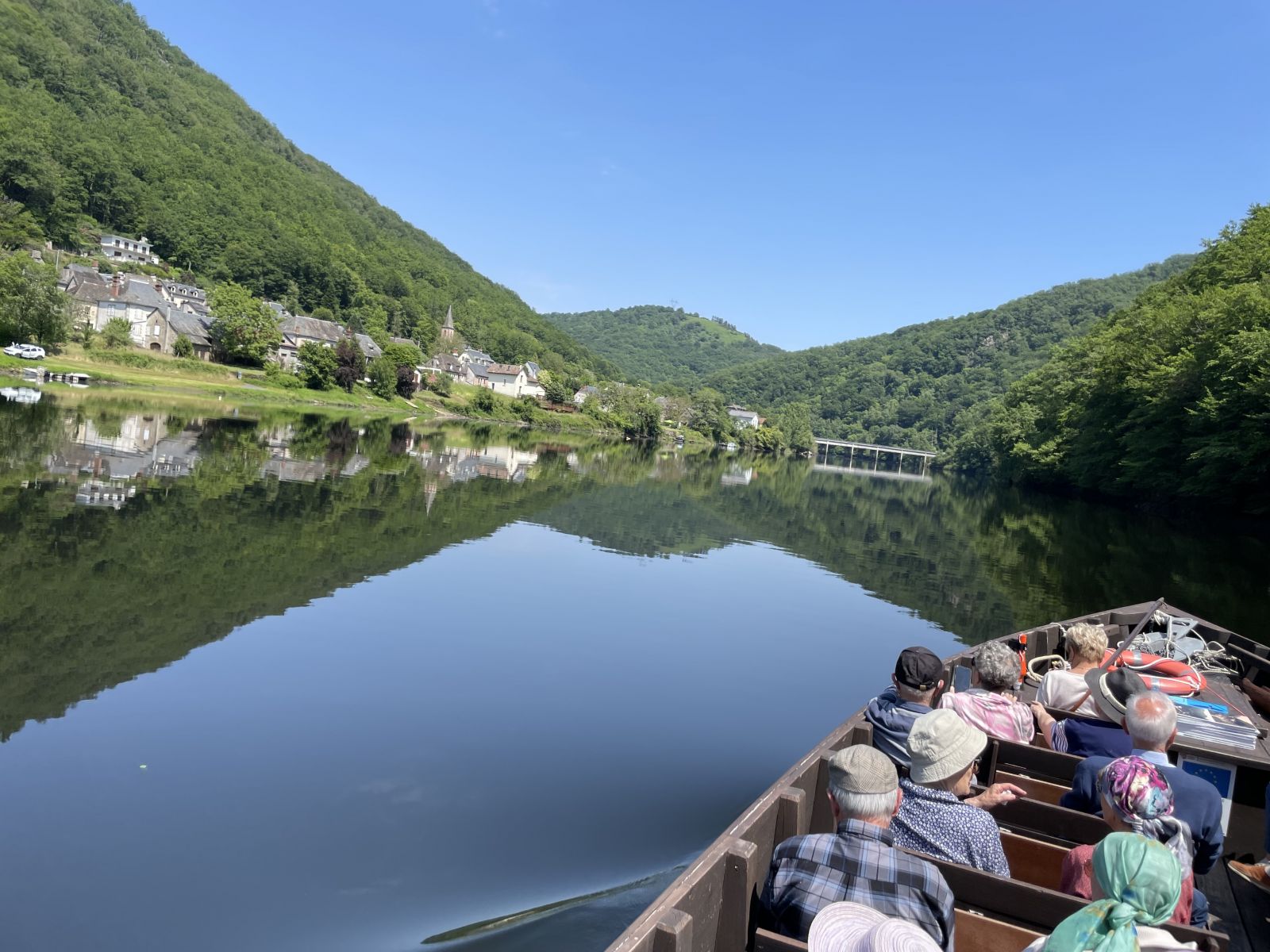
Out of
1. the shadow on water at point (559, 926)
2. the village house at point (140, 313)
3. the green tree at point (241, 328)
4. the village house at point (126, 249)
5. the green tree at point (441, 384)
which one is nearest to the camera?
the shadow on water at point (559, 926)

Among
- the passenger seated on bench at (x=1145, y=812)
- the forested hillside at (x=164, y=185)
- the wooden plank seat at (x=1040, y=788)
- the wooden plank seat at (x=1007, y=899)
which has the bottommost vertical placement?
the wooden plank seat at (x=1040, y=788)

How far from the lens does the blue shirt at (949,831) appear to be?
4.22 m

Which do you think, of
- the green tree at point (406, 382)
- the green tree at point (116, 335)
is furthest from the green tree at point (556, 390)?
the green tree at point (116, 335)

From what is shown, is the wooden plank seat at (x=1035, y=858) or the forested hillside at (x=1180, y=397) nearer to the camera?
the wooden plank seat at (x=1035, y=858)

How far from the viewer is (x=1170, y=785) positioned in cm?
473

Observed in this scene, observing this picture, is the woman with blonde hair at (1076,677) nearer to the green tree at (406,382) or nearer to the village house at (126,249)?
the green tree at (406,382)

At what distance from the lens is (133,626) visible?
1135cm

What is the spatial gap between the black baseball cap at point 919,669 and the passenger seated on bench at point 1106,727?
1326 mm

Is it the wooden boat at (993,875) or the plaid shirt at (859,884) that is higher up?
the plaid shirt at (859,884)

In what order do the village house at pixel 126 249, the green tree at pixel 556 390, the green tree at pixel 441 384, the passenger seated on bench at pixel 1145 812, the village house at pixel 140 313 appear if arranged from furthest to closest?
the green tree at pixel 556 390 < the village house at pixel 126 249 < the green tree at pixel 441 384 < the village house at pixel 140 313 < the passenger seated on bench at pixel 1145 812

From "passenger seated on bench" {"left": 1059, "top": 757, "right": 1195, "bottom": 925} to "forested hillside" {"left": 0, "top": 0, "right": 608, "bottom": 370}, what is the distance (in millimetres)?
119604

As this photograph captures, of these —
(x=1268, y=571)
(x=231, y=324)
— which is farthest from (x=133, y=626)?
(x=231, y=324)

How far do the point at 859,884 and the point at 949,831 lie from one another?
965 mm

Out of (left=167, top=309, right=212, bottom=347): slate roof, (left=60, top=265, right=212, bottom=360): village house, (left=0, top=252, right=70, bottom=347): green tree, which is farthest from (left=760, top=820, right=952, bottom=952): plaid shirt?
(left=60, top=265, right=212, bottom=360): village house
